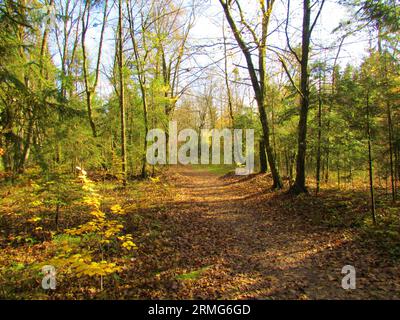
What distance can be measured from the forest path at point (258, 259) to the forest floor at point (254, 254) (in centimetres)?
2

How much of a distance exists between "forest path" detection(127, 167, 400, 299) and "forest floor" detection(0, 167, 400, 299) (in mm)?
17

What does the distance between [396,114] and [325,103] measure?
2.43 metres

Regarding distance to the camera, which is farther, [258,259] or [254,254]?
[254,254]

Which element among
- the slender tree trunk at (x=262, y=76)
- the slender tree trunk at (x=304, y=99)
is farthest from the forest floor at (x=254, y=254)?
the slender tree trunk at (x=262, y=76)

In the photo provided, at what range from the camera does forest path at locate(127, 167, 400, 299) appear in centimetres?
401

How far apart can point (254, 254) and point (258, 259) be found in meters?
0.28

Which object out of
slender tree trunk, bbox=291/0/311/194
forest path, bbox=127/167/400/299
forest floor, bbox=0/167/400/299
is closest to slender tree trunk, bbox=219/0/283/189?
slender tree trunk, bbox=291/0/311/194

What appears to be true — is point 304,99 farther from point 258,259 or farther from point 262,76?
point 258,259

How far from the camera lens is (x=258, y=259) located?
5.30 m

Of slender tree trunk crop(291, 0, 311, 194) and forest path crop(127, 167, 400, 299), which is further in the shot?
slender tree trunk crop(291, 0, 311, 194)

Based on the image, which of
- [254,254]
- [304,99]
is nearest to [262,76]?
[304,99]

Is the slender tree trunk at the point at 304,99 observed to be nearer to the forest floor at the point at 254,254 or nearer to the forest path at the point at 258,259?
the forest floor at the point at 254,254

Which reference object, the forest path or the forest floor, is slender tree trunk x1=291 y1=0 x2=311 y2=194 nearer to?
the forest floor

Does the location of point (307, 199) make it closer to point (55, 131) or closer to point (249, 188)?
point (249, 188)
